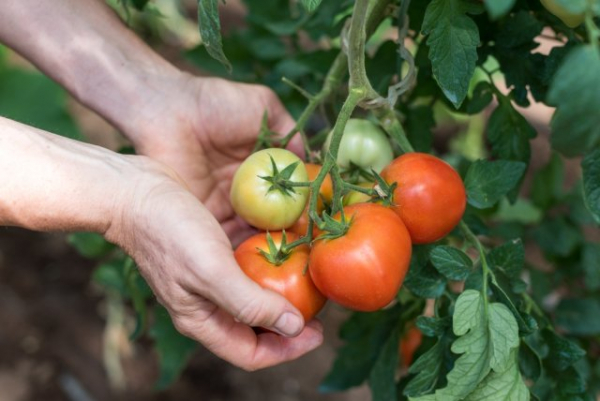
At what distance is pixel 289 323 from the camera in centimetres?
83

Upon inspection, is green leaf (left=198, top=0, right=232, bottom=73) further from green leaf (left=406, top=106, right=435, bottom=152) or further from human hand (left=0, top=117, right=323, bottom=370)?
green leaf (left=406, top=106, right=435, bottom=152)

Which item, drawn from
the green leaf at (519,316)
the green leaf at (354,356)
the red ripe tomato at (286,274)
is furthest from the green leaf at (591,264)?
the red ripe tomato at (286,274)

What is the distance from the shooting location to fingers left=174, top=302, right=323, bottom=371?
35.5 inches

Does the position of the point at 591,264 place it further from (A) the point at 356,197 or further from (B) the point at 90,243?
(B) the point at 90,243

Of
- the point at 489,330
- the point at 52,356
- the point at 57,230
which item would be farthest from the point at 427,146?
the point at 52,356

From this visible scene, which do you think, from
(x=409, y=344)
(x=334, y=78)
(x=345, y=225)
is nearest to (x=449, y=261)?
(x=345, y=225)

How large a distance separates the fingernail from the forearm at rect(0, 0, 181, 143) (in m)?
0.47

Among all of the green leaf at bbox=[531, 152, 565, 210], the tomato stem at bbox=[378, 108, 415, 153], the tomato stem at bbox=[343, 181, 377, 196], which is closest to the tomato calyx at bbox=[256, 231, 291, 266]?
the tomato stem at bbox=[343, 181, 377, 196]

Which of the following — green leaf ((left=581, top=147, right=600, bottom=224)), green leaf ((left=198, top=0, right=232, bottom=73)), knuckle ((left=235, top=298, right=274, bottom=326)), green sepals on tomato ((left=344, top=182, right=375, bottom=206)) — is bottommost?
knuckle ((left=235, top=298, right=274, bottom=326))

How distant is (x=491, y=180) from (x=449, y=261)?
0.13 metres

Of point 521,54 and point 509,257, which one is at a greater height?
point 521,54

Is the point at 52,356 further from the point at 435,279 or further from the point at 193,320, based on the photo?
the point at 435,279

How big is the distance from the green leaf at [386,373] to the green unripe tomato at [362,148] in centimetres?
28

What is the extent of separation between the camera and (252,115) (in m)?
1.15
